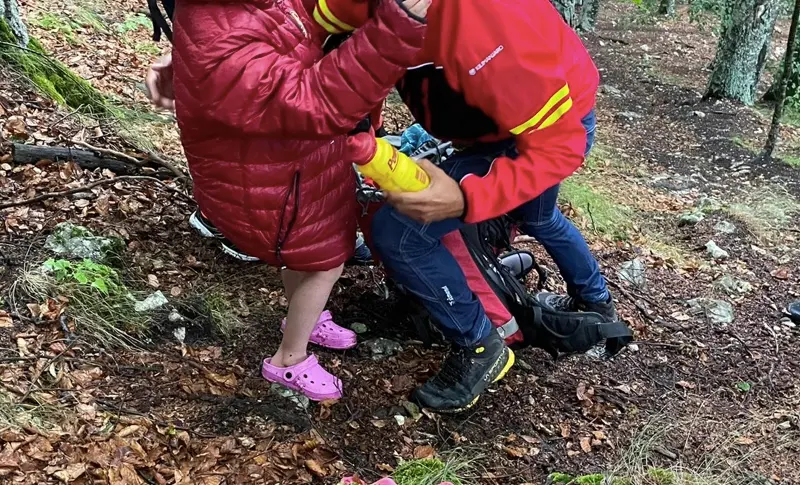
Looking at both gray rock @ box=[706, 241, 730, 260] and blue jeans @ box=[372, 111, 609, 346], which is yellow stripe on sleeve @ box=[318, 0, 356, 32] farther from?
gray rock @ box=[706, 241, 730, 260]

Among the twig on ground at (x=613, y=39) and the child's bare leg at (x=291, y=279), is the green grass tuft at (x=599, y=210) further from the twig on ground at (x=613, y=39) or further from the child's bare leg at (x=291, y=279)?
the twig on ground at (x=613, y=39)

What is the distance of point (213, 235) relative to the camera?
327 cm

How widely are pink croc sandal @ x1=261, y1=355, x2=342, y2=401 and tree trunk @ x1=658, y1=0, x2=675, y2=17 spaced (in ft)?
53.0

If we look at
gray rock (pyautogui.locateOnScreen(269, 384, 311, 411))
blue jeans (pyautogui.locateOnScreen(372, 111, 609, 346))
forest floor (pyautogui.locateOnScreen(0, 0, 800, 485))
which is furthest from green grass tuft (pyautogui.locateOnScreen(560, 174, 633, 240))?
gray rock (pyautogui.locateOnScreen(269, 384, 311, 411))

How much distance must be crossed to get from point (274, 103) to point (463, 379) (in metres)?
1.34

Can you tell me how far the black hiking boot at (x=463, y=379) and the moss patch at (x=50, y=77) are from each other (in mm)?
2581

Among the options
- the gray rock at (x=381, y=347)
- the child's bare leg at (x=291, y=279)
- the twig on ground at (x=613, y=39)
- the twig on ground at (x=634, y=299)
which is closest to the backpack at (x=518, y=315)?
the gray rock at (x=381, y=347)

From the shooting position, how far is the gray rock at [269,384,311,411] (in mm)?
2547

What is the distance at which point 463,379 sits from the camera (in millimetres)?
2691

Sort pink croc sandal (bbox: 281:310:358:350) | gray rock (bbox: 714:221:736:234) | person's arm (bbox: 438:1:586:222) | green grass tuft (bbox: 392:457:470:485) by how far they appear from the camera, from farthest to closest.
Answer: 1. gray rock (bbox: 714:221:736:234)
2. pink croc sandal (bbox: 281:310:358:350)
3. green grass tuft (bbox: 392:457:470:485)
4. person's arm (bbox: 438:1:586:222)

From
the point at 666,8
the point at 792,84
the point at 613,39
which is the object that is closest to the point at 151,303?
the point at 792,84

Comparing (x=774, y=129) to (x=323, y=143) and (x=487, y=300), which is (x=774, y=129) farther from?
(x=323, y=143)

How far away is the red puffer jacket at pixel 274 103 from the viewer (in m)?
1.86

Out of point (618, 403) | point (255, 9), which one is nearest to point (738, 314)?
point (618, 403)
